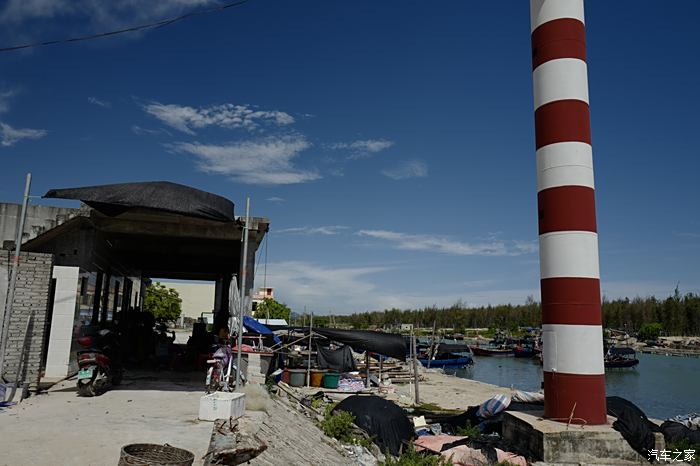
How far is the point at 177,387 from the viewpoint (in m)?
11.5

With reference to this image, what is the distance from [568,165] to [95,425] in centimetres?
936

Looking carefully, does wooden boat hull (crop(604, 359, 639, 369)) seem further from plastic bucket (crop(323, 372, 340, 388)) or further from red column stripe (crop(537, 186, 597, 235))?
red column stripe (crop(537, 186, 597, 235))

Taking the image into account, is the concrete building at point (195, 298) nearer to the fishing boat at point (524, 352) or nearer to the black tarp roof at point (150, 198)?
the fishing boat at point (524, 352)

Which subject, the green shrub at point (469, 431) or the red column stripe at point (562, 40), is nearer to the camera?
the red column stripe at point (562, 40)

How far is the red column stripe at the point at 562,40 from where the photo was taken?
34.3ft

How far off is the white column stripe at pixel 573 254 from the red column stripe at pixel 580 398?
148 centimetres

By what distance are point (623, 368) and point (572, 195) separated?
51504 millimetres

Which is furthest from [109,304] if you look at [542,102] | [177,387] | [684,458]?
[684,458]

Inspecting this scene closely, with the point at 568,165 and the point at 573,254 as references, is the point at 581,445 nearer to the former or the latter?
the point at 573,254

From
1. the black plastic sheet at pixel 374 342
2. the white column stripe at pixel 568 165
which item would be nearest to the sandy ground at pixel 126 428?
the white column stripe at pixel 568 165

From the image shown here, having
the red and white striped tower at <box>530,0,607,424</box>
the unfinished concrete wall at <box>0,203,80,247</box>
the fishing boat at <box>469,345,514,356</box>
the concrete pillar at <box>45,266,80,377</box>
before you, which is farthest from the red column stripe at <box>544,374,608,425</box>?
the fishing boat at <box>469,345,514,356</box>

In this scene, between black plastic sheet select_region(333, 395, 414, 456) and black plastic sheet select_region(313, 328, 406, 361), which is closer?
black plastic sheet select_region(333, 395, 414, 456)

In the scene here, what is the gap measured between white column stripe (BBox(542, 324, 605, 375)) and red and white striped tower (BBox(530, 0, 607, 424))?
2cm

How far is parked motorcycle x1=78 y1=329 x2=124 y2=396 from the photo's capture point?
9789 mm
